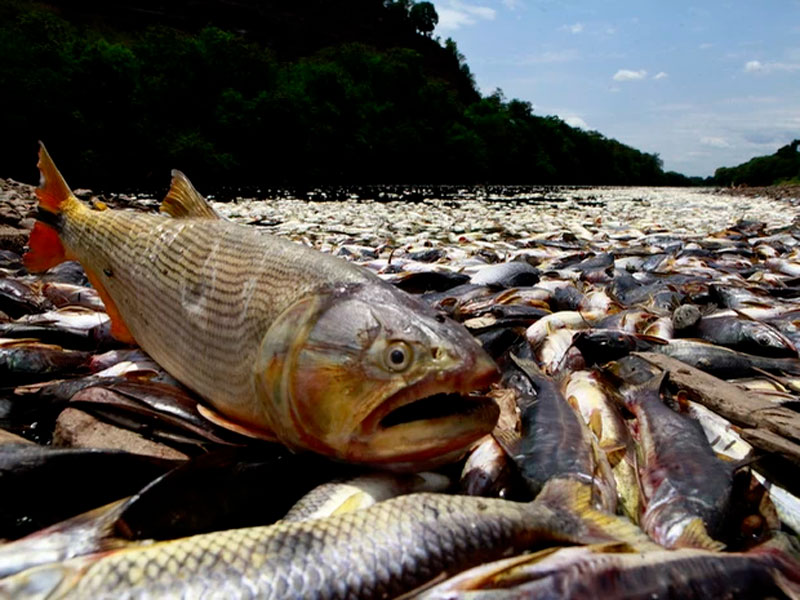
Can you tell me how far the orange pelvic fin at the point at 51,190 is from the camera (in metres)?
4.50

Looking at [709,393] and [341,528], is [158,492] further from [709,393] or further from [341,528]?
[709,393]

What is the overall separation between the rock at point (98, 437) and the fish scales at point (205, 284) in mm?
336

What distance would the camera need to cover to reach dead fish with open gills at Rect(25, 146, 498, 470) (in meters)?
1.92

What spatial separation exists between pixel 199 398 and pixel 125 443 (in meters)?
0.45

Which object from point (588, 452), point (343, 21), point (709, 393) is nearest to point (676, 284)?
point (709, 393)

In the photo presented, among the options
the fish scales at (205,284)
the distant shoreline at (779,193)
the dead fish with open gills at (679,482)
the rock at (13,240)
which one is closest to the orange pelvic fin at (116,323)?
the fish scales at (205,284)

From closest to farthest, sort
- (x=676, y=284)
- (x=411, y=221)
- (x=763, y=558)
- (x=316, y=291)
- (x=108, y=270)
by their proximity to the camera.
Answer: (x=763, y=558), (x=316, y=291), (x=108, y=270), (x=676, y=284), (x=411, y=221)

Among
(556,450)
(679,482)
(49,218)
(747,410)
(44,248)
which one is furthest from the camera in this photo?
(44,248)

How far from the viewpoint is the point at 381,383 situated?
1897 mm

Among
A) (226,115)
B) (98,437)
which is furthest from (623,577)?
(226,115)

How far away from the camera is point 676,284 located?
20.6ft

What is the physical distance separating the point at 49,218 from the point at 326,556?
14.1ft

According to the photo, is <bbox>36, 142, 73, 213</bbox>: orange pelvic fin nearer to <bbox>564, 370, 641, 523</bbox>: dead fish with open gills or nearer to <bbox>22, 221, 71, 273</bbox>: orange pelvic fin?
<bbox>22, 221, 71, 273</bbox>: orange pelvic fin

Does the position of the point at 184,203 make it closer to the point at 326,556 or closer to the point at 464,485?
the point at 464,485
